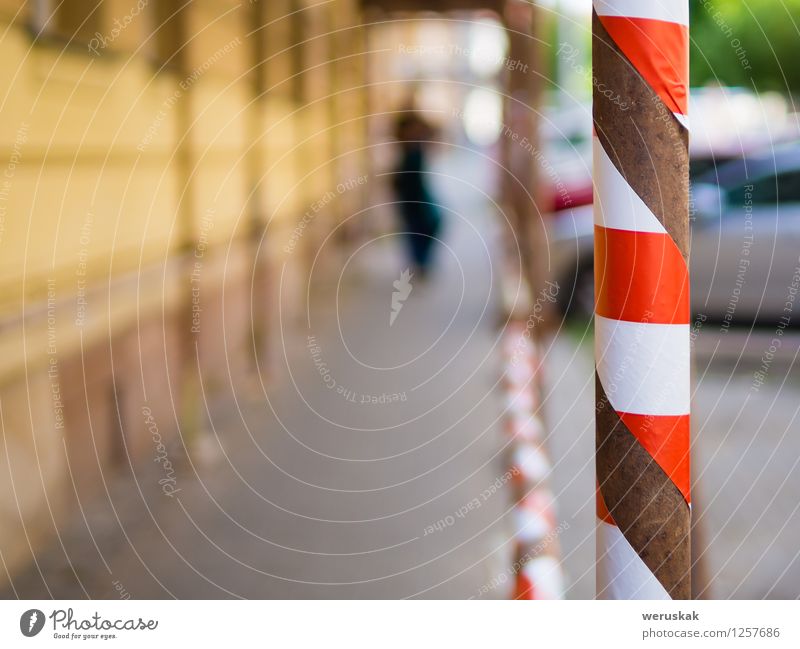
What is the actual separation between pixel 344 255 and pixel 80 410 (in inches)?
337

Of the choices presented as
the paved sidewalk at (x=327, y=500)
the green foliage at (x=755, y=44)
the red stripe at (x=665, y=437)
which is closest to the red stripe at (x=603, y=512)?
the red stripe at (x=665, y=437)

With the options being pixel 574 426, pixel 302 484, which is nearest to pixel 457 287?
pixel 574 426

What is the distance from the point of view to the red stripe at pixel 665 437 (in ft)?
4.76

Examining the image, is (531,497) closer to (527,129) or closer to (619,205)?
(619,205)

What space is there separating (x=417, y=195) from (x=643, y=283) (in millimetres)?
8331

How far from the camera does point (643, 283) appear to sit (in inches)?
55.5

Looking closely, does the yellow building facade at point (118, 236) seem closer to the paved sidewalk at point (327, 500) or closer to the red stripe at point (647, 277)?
the paved sidewalk at point (327, 500)

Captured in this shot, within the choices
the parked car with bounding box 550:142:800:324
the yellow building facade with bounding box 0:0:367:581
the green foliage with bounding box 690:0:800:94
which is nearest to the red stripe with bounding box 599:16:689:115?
the yellow building facade with bounding box 0:0:367:581

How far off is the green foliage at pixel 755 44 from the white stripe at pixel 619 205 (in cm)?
1529

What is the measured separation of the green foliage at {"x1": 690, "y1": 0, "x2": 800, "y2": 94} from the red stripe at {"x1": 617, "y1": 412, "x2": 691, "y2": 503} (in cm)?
1534

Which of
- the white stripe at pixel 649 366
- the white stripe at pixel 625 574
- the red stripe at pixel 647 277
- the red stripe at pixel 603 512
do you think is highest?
the red stripe at pixel 647 277

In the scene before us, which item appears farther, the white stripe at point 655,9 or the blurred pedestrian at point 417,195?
the blurred pedestrian at point 417,195

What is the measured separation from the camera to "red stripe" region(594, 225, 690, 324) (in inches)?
55.2

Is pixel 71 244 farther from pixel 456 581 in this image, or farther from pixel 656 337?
pixel 656 337
